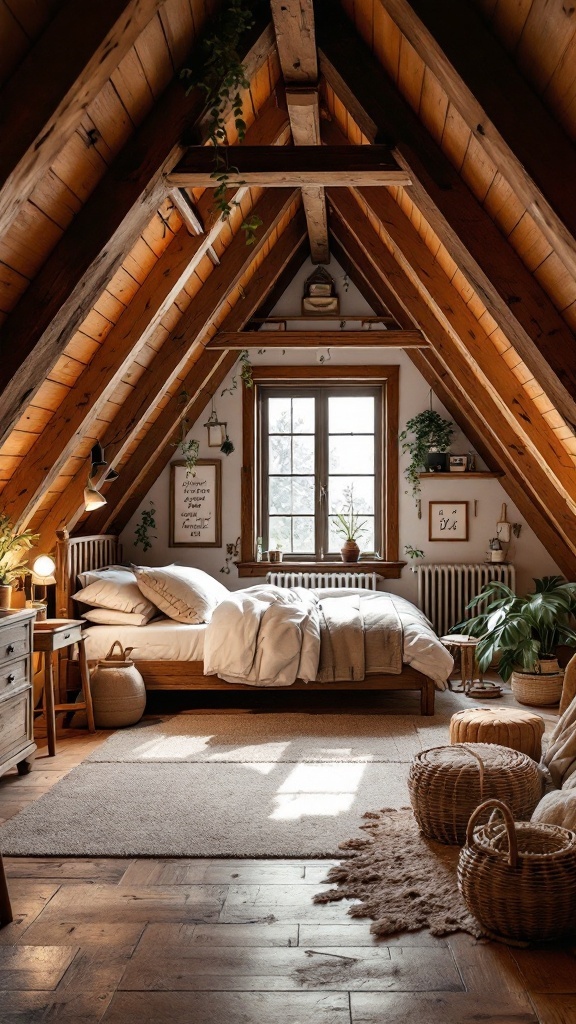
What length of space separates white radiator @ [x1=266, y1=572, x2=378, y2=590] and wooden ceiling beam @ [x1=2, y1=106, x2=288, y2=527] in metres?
2.80

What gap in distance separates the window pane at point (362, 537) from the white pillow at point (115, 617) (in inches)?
89.6

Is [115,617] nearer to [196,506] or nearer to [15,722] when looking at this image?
[15,722]

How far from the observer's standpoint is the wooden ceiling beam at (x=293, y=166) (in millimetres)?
3229

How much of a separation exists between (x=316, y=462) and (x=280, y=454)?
1.09 feet

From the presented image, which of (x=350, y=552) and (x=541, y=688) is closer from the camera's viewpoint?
(x=541, y=688)

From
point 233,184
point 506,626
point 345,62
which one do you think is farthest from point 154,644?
point 345,62

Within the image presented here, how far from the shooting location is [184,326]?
5.09 meters

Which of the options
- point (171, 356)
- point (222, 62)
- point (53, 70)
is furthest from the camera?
point (171, 356)

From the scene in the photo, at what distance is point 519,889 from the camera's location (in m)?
2.34

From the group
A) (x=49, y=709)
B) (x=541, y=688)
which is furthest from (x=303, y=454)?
(x=49, y=709)

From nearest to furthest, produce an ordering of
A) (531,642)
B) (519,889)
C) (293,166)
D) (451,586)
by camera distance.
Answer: (519,889), (293,166), (531,642), (451,586)

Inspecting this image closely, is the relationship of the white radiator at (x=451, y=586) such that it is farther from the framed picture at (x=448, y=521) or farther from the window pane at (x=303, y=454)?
the window pane at (x=303, y=454)

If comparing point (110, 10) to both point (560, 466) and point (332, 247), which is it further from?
point (332, 247)

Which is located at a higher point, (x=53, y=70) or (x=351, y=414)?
(x=53, y=70)
